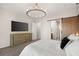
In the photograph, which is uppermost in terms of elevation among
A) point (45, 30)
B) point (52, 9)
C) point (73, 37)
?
point (52, 9)

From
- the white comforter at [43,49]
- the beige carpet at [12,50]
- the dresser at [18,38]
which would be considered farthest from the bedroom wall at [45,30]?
the beige carpet at [12,50]

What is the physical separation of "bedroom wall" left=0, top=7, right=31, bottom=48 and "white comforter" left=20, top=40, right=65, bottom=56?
0.94 ft

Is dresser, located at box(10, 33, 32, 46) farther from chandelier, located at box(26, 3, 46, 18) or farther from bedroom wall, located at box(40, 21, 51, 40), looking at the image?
chandelier, located at box(26, 3, 46, 18)

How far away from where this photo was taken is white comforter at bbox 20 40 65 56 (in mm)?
1093

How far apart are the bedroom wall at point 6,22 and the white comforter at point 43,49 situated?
0.29 m

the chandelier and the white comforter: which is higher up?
the chandelier

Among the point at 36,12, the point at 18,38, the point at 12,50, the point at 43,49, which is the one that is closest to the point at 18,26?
the point at 18,38

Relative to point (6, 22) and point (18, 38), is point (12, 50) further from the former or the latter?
point (6, 22)

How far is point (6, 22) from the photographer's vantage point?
1.13m

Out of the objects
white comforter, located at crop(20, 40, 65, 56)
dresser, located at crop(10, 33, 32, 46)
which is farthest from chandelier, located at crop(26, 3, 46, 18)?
white comforter, located at crop(20, 40, 65, 56)

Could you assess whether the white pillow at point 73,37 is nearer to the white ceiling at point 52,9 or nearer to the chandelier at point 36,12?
the white ceiling at point 52,9

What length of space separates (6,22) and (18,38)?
27 centimetres

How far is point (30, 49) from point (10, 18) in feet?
1.68

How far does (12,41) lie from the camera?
1133 mm
